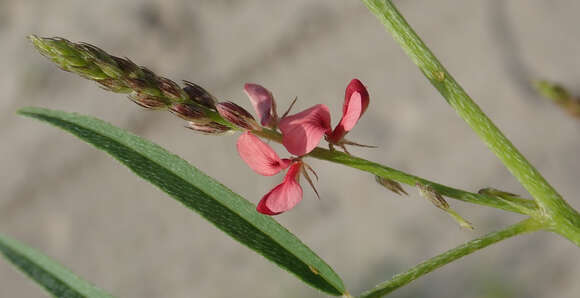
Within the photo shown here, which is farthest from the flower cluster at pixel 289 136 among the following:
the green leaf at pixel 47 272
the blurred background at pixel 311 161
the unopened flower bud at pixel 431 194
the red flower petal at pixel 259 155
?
the blurred background at pixel 311 161

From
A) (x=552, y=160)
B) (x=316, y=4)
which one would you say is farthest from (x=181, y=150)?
(x=552, y=160)

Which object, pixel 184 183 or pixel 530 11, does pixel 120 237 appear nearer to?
pixel 530 11

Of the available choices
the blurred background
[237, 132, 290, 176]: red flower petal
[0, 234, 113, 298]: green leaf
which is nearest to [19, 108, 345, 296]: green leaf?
[237, 132, 290, 176]: red flower petal

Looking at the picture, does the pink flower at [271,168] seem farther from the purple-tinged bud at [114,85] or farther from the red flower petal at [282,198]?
the purple-tinged bud at [114,85]

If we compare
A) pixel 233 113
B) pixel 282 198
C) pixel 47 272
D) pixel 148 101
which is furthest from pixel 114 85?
pixel 47 272

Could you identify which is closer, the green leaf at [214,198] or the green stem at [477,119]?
the green stem at [477,119]

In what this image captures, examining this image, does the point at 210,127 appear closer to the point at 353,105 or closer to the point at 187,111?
the point at 187,111
